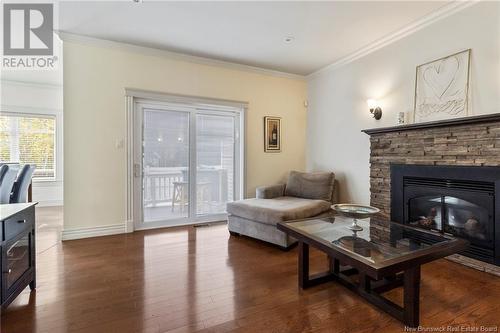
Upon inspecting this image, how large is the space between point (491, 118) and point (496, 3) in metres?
1.09

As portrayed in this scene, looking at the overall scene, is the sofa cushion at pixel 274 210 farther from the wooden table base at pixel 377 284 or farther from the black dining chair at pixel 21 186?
the black dining chair at pixel 21 186

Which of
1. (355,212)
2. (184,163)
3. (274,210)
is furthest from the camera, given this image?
(184,163)

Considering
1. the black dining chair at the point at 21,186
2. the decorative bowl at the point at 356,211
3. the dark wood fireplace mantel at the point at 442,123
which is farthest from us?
the black dining chair at the point at 21,186

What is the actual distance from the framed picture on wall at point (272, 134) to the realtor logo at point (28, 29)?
3144 mm

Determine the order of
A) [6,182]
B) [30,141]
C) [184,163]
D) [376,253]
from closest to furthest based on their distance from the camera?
1. [376,253]
2. [6,182]
3. [184,163]
4. [30,141]

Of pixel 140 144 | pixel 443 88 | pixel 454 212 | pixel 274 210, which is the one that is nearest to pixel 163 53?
pixel 140 144

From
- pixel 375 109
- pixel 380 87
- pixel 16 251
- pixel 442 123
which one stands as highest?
pixel 380 87

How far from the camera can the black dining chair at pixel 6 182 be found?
10.6ft

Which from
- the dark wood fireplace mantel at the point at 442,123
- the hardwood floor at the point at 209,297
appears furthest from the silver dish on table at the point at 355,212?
the dark wood fireplace mantel at the point at 442,123

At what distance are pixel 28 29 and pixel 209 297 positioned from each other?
3.70 metres

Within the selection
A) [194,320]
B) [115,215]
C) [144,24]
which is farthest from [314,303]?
[144,24]

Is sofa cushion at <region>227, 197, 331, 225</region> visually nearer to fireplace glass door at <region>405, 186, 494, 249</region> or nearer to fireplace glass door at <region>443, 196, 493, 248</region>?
fireplace glass door at <region>405, 186, 494, 249</region>

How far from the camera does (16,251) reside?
1.83 meters

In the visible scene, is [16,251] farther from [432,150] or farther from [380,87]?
[380,87]
